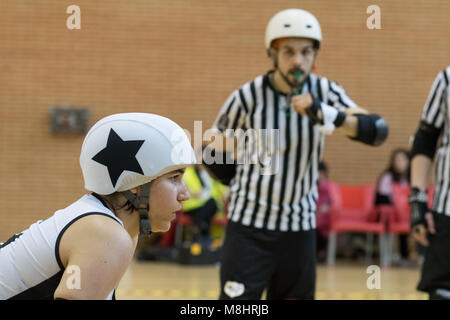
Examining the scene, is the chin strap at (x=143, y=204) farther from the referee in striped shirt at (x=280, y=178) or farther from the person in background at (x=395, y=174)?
the person in background at (x=395, y=174)

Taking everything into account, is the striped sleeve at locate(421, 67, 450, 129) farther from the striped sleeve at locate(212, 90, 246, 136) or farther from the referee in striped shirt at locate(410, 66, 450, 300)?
the striped sleeve at locate(212, 90, 246, 136)

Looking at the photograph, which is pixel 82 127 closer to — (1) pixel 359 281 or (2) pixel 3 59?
(2) pixel 3 59

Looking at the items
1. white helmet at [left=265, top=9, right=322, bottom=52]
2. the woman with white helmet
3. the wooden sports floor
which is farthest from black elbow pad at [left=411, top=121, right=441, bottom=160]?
the wooden sports floor

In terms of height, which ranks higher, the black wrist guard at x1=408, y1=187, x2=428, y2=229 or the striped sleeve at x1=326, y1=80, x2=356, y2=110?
the striped sleeve at x1=326, y1=80, x2=356, y2=110

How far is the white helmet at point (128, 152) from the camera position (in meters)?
1.97

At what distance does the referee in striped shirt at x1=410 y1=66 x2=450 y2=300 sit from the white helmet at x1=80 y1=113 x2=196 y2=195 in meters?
1.90

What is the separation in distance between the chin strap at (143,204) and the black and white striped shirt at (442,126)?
194cm

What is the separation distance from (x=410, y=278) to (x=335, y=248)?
2045 mm

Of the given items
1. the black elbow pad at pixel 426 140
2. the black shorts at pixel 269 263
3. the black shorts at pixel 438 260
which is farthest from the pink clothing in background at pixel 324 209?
the black shorts at pixel 438 260

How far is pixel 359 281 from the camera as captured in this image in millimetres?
8078

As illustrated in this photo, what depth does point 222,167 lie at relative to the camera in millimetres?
3779

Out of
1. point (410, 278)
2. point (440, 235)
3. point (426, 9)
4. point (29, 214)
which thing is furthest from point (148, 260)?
point (440, 235)

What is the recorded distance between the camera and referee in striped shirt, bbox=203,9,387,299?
3.60 metres

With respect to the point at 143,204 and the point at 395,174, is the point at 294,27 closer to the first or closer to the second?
the point at 143,204
